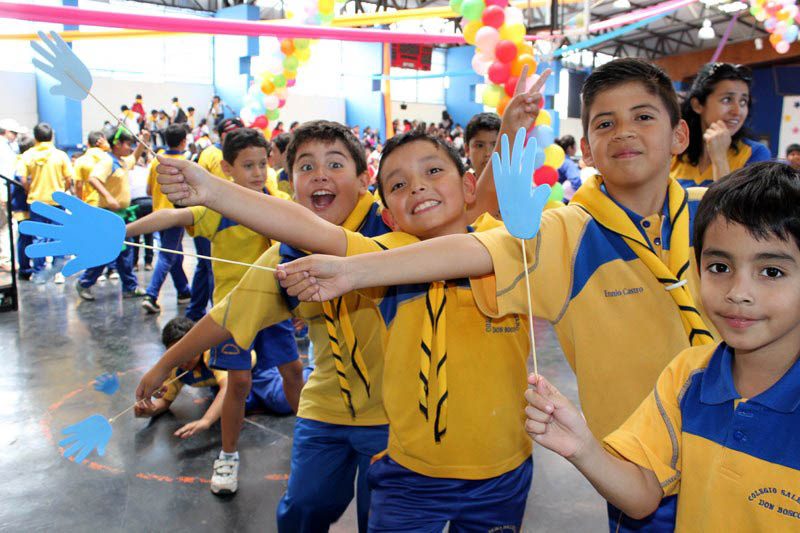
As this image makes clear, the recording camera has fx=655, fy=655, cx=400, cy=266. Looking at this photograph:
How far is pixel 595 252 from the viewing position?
1.28 meters

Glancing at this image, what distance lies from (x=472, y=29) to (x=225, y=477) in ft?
9.57

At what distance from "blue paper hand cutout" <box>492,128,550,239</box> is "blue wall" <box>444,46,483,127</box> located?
19243 millimetres

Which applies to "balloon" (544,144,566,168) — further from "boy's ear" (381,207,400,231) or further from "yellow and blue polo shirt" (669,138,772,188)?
"boy's ear" (381,207,400,231)

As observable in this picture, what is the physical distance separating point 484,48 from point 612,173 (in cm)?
272

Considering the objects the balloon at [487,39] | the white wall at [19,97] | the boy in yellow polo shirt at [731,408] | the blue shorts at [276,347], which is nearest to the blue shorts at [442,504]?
Answer: the boy in yellow polo shirt at [731,408]

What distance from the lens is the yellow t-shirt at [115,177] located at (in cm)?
560

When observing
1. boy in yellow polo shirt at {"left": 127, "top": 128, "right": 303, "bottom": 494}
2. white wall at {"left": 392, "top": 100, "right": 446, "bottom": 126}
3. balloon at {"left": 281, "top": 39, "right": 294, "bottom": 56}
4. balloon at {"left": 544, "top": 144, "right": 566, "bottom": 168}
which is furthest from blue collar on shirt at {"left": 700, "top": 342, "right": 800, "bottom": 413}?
white wall at {"left": 392, "top": 100, "right": 446, "bottom": 126}

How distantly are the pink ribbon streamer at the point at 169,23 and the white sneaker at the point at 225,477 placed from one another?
6.14 ft

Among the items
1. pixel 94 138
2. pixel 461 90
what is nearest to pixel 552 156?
pixel 94 138

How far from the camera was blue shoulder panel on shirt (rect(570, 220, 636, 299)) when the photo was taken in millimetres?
1260

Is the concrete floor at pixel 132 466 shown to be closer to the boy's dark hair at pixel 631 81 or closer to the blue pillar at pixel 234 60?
the boy's dark hair at pixel 631 81

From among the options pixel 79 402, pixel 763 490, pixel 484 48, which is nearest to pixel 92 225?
pixel 763 490

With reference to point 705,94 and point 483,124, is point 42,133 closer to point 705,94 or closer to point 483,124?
point 483,124

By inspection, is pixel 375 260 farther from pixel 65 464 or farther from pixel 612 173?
pixel 65 464
